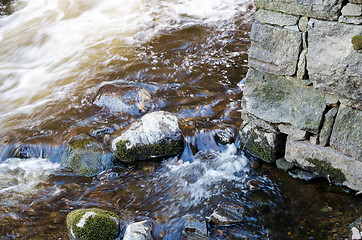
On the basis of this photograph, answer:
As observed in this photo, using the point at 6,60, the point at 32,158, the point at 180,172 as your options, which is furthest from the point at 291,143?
the point at 6,60

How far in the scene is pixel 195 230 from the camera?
421 cm

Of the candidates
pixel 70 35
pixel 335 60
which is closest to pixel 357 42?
pixel 335 60

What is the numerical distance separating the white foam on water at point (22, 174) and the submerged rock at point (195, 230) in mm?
2366

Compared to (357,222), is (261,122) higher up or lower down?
higher up

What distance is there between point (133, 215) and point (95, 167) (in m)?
1.18

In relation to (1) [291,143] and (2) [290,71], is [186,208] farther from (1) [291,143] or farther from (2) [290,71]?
(2) [290,71]

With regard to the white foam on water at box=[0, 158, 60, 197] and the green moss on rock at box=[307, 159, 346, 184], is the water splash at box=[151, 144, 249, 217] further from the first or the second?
the white foam on water at box=[0, 158, 60, 197]

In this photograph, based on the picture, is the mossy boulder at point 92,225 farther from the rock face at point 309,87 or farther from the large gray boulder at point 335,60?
the large gray boulder at point 335,60

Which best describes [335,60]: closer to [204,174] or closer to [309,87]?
[309,87]

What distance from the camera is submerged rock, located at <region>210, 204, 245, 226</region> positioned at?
14.1ft

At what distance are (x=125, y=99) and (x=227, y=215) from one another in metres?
3.14

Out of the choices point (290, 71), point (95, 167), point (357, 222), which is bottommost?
point (357, 222)

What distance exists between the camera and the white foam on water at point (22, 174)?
5.21 metres

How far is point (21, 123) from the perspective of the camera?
261 inches
